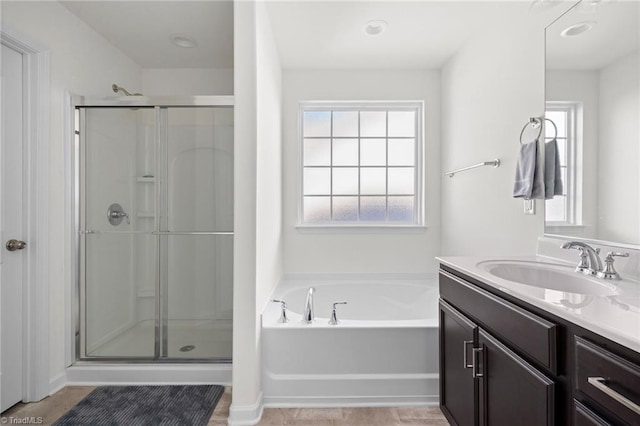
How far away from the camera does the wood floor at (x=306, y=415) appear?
175 centimetres

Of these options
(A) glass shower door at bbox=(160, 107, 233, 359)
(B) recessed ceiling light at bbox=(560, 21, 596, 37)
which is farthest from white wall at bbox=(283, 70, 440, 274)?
(B) recessed ceiling light at bbox=(560, 21, 596, 37)

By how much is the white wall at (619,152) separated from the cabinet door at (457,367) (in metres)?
0.68

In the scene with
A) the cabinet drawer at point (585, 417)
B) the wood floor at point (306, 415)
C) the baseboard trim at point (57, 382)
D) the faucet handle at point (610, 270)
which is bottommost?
the wood floor at point (306, 415)

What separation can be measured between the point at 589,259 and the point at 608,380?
2.46 ft

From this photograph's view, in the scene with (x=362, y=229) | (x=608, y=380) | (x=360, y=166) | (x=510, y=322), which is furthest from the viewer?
(x=360, y=166)

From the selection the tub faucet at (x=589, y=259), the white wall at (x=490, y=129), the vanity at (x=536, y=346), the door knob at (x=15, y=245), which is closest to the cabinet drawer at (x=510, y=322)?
the vanity at (x=536, y=346)

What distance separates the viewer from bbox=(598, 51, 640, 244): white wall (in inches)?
48.4

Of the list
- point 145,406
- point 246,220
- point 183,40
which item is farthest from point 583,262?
point 183,40

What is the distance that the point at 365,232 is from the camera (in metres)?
3.04

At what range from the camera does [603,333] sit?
71 cm

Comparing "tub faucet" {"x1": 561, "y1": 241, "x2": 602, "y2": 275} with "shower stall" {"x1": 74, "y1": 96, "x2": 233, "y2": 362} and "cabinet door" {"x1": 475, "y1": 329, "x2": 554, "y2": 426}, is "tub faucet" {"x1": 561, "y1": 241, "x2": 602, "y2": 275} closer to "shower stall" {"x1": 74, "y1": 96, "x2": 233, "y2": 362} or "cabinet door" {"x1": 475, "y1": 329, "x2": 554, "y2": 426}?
"cabinet door" {"x1": 475, "y1": 329, "x2": 554, "y2": 426}

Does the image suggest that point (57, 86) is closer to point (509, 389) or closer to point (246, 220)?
point (246, 220)

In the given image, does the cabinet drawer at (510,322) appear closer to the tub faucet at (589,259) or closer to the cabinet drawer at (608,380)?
the cabinet drawer at (608,380)

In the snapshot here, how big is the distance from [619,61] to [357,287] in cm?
218
